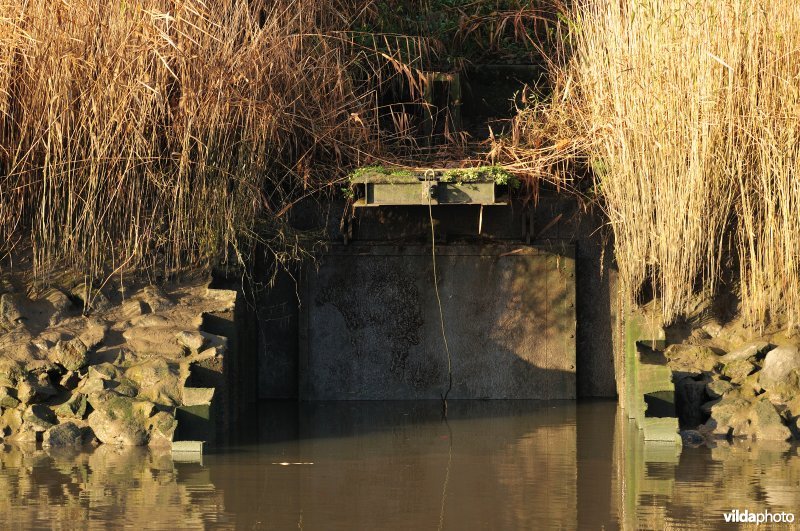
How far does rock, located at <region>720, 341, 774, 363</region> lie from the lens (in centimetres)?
798

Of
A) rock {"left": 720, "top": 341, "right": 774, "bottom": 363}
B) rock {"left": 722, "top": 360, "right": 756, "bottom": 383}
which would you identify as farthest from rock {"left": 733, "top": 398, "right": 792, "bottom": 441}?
rock {"left": 720, "top": 341, "right": 774, "bottom": 363}

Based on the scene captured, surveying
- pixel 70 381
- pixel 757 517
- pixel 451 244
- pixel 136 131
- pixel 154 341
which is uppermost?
pixel 136 131

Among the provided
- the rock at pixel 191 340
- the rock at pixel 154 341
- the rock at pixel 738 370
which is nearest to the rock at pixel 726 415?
the rock at pixel 738 370

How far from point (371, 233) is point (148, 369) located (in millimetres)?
2455

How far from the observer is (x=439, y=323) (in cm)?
925

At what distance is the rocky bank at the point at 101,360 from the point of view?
283 inches

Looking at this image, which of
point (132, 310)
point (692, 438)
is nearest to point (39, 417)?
point (132, 310)

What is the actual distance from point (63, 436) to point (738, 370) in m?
4.23

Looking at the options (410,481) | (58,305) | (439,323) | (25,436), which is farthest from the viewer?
(439,323)

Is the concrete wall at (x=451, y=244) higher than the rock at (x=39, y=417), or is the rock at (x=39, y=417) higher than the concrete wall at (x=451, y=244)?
the concrete wall at (x=451, y=244)

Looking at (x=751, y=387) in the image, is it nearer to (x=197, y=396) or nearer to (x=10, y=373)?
(x=197, y=396)

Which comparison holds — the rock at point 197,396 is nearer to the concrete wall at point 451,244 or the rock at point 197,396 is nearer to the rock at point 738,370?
the concrete wall at point 451,244

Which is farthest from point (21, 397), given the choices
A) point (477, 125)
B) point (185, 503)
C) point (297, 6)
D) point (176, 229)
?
point (477, 125)

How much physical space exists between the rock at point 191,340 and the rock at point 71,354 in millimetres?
585
